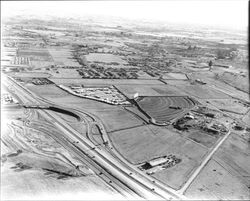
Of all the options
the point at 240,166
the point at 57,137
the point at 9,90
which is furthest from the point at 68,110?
the point at 240,166

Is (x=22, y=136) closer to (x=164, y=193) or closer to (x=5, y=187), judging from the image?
(x=5, y=187)

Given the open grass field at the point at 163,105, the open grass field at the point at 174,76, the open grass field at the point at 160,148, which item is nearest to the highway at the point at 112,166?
the open grass field at the point at 160,148

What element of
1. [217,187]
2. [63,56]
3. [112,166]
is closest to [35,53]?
[63,56]

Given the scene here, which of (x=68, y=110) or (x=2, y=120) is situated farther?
(x=68, y=110)

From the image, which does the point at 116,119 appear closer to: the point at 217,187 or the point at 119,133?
the point at 119,133

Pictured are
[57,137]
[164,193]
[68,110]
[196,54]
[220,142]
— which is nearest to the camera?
[164,193]

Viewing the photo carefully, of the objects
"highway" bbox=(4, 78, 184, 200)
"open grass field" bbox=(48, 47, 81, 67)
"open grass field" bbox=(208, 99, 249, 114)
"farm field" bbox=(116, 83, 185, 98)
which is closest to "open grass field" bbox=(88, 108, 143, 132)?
"highway" bbox=(4, 78, 184, 200)

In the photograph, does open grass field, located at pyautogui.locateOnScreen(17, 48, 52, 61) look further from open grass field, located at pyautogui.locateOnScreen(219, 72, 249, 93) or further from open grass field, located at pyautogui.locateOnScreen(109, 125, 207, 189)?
open grass field, located at pyautogui.locateOnScreen(109, 125, 207, 189)
